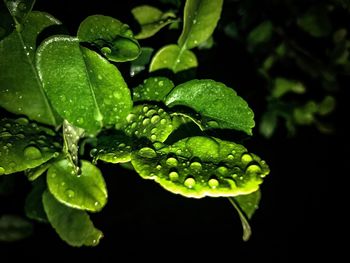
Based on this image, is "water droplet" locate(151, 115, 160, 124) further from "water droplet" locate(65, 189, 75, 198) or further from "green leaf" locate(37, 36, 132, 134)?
"water droplet" locate(65, 189, 75, 198)

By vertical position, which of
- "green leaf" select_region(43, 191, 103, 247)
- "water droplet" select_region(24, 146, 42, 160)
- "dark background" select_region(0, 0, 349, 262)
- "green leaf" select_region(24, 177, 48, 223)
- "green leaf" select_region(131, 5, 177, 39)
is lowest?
"dark background" select_region(0, 0, 349, 262)

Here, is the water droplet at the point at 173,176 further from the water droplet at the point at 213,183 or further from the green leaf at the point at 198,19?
the green leaf at the point at 198,19

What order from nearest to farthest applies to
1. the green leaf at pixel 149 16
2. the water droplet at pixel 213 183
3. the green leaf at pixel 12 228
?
the water droplet at pixel 213 183 → the green leaf at pixel 149 16 → the green leaf at pixel 12 228

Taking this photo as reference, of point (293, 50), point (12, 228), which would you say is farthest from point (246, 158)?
point (293, 50)

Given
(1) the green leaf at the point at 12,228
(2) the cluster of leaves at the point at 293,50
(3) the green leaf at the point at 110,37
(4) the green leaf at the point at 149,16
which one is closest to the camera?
(3) the green leaf at the point at 110,37

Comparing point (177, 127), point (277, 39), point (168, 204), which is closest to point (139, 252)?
point (168, 204)

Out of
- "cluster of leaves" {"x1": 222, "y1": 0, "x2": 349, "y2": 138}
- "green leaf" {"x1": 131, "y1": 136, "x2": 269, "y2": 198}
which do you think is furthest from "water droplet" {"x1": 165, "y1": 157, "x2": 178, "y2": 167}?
"cluster of leaves" {"x1": 222, "y1": 0, "x2": 349, "y2": 138}

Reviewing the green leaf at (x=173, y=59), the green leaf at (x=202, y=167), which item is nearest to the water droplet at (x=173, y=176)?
the green leaf at (x=202, y=167)
